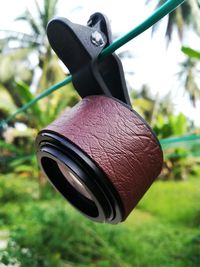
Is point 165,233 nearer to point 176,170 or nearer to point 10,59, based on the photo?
point 176,170

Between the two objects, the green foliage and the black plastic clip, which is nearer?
the black plastic clip

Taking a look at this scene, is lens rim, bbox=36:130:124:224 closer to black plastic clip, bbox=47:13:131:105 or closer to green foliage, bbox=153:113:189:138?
black plastic clip, bbox=47:13:131:105

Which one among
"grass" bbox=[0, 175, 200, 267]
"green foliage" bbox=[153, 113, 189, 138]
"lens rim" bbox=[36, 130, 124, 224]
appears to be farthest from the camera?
"green foliage" bbox=[153, 113, 189, 138]

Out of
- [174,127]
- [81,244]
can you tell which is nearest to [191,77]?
[174,127]

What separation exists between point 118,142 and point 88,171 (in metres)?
0.06

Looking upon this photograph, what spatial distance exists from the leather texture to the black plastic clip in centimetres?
3

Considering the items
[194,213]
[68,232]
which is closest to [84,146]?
[68,232]

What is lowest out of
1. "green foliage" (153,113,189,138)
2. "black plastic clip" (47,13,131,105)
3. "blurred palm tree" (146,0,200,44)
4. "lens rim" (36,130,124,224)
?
"green foliage" (153,113,189,138)

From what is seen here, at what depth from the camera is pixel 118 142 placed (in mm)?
451

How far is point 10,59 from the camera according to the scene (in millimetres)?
9523

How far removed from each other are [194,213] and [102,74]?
6025 mm

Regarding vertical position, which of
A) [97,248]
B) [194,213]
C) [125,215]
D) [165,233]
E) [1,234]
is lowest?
[194,213]

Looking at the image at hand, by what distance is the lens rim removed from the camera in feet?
1.40

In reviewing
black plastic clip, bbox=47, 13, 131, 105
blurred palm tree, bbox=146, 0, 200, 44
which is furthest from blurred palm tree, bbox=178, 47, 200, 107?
black plastic clip, bbox=47, 13, 131, 105
